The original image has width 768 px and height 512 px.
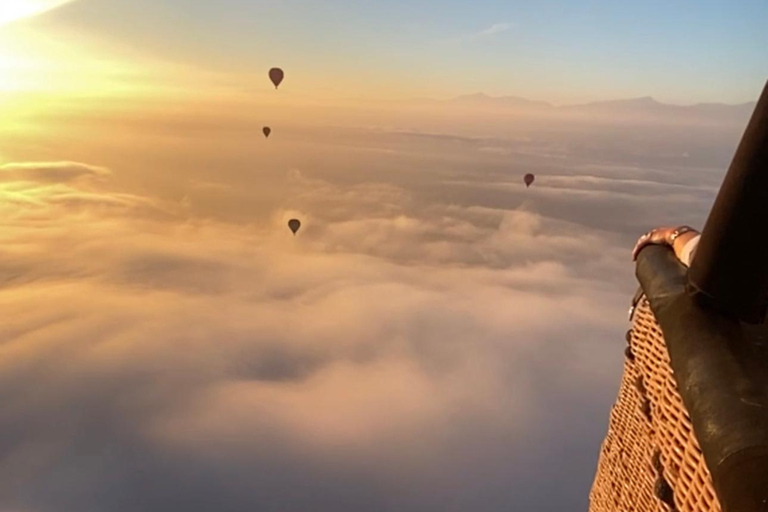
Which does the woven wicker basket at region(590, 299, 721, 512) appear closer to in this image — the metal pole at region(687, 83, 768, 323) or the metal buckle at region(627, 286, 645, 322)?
the metal buckle at region(627, 286, 645, 322)

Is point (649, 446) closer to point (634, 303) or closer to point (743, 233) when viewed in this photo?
point (634, 303)

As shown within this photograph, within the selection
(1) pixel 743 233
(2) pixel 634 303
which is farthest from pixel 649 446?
(1) pixel 743 233

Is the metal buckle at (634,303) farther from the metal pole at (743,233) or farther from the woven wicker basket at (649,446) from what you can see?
the metal pole at (743,233)

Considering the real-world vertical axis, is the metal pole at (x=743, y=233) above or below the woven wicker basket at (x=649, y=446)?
above

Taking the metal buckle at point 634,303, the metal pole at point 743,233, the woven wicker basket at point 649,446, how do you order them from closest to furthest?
the metal pole at point 743,233 < the woven wicker basket at point 649,446 < the metal buckle at point 634,303

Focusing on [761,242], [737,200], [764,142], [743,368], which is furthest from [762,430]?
[764,142]

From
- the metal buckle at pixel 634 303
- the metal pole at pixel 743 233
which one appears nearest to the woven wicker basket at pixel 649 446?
the metal buckle at pixel 634 303

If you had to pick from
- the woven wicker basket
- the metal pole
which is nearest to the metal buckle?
the woven wicker basket
